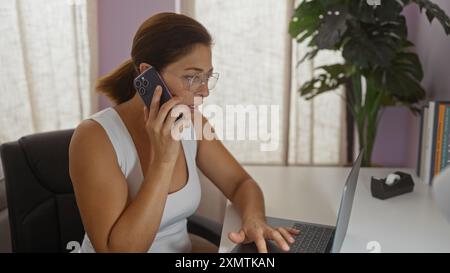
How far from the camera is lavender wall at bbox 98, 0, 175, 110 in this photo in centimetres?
64

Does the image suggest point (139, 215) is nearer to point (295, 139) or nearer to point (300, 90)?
point (295, 139)

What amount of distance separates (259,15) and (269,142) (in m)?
0.29

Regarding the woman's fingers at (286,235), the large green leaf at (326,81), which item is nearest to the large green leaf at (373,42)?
the large green leaf at (326,81)

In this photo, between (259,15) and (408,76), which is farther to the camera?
(408,76)

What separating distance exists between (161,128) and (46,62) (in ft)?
0.78

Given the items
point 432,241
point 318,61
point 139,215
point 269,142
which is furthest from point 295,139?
point 139,215

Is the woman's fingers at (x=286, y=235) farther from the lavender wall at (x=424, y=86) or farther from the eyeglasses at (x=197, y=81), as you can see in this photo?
the lavender wall at (x=424, y=86)

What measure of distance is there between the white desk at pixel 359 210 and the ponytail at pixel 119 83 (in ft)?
0.97

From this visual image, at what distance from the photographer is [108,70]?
70 centimetres

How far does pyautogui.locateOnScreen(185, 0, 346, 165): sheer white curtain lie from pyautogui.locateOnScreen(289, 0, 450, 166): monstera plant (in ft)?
0.16

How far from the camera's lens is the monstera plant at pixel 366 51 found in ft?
3.52

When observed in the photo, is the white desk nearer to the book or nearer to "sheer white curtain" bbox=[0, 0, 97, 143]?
the book

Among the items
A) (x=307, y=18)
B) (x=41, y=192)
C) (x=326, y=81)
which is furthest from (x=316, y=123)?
(x=41, y=192)

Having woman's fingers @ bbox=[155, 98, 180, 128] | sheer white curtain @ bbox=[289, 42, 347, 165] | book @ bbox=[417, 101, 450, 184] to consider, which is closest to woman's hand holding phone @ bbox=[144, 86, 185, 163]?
woman's fingers @ bbox=[155, 98, 180, 128]
